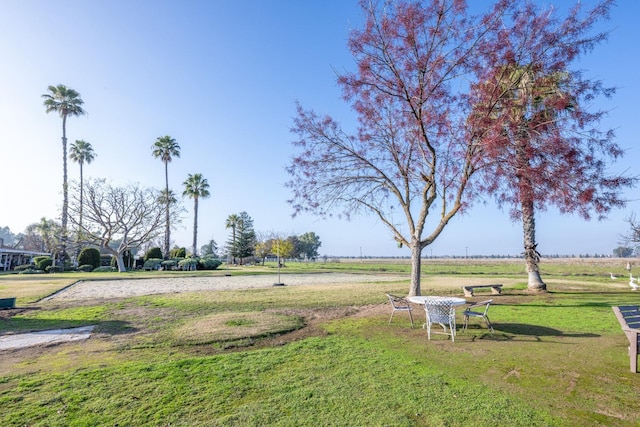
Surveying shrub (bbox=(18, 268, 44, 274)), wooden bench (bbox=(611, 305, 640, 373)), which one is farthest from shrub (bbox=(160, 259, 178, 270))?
wooden bench (bbox=(611, 305, 640, 373))

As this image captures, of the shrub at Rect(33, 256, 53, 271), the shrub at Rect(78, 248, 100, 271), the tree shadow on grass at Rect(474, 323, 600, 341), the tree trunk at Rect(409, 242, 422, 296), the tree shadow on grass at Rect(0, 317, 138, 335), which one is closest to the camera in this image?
the tree shadow on grass at Rect(474, 323, 600, 341)

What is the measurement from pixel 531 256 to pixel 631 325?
33.6 ft

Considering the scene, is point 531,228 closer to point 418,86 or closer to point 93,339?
point 418,86

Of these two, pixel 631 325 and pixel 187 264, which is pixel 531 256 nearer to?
pixel 631 325

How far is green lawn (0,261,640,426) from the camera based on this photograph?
11.1 feet

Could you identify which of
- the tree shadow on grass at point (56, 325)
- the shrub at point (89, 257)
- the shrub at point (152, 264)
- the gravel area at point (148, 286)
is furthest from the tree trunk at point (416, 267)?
the shrub at point (89, 257)

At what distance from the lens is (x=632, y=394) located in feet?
12.8

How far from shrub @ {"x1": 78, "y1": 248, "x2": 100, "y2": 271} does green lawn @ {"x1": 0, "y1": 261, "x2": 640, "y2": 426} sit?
33.5 metres

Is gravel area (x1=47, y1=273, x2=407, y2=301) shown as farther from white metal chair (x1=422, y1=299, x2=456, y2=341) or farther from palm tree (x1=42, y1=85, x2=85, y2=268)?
palm tree (x1=42, y1=85, x2=85, y2=268)

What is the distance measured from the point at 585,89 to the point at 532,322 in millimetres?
6005

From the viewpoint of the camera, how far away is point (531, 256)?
14766mm

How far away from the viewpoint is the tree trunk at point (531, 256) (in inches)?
567

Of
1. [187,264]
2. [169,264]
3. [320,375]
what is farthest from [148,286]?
[169,264]

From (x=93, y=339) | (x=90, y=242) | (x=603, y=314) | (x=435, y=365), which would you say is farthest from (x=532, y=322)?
(x=90, y=242)
